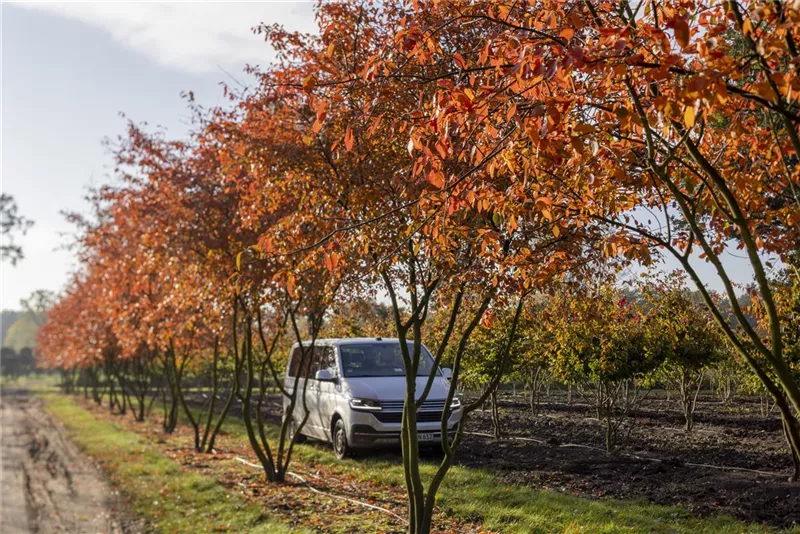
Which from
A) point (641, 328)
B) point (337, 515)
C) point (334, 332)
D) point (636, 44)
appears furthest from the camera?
point (334, 332)

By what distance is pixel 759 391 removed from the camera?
948cm

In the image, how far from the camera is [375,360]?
517 inches

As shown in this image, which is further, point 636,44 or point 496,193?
point 496,193

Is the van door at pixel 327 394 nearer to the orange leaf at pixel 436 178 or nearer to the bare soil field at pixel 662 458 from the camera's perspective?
the bare soil field at pixel 662 458

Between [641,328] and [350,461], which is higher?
[641,328]

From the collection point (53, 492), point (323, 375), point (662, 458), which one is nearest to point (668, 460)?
point (662, 458)

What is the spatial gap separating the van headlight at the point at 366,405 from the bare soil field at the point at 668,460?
1.69 m

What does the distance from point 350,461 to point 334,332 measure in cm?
781

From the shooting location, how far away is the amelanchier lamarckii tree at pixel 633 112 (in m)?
2.98

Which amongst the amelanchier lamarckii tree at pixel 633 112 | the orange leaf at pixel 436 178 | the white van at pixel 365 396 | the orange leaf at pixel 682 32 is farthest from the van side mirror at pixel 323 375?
the orange leaf at pixel 682 32

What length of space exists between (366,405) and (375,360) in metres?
1.29

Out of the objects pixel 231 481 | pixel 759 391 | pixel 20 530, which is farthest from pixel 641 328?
pixel 20 530

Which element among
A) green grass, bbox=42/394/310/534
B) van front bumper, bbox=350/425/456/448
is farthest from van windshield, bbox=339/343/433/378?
green grass, bbox=42/394/310/534

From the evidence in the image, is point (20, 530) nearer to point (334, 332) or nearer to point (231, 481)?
point (231, 481)
